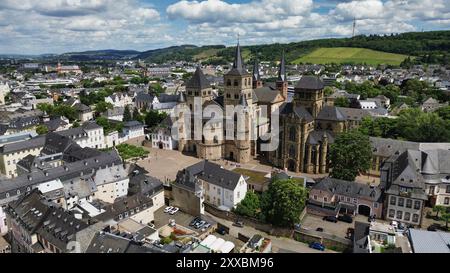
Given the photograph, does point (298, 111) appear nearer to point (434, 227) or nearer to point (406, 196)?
point (406, 196)

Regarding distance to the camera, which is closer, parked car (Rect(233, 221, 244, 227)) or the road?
the road

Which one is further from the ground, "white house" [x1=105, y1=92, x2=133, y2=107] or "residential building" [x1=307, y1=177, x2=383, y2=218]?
"white house" [x1=105, y1=92, x2=133, y2=107]

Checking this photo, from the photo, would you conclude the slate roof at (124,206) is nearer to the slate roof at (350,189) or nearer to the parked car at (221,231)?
the parked car at (221,231)

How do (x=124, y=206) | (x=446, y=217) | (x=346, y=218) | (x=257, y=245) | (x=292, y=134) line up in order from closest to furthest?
(x=257, y=245), (x=446, y=217), (x=124, y=206), (x=346, y=218), (x=292, y=134)

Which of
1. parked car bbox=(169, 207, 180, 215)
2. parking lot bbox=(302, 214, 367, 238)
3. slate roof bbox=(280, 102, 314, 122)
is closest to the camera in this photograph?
parking lot bbox=(302, 214, 367, 238)

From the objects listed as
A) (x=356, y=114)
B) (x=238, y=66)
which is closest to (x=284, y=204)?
(x=238, y=66)

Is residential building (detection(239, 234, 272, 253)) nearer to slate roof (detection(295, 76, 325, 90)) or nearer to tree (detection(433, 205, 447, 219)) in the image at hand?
tree (detection(433, 205, 447, 219))

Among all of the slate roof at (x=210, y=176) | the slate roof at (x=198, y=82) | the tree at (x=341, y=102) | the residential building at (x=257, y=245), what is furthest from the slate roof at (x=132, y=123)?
the tree at (x=341, y=102)

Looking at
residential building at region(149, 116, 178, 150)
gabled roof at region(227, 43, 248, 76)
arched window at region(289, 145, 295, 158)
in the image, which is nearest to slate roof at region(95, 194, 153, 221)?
arched window at region(289, 145, 295, 158)
